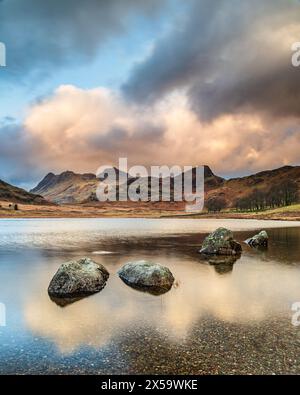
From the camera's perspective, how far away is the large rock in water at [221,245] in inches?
1652

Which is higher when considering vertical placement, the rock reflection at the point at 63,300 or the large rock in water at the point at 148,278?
the large rock in water at the point at 148,278

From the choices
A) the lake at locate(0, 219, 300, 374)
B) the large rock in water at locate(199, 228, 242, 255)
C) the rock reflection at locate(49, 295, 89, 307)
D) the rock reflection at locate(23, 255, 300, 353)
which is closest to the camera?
the lake at locate(0, 219, 300, 374)

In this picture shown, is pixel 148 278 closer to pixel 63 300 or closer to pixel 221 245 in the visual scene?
pixel 63 300

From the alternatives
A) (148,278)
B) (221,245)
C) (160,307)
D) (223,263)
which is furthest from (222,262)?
(160,307)

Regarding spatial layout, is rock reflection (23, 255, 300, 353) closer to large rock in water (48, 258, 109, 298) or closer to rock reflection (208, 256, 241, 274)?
large rock in water (48, 258, 109, 298)

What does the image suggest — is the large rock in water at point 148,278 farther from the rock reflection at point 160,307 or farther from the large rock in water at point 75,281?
the large rock in water at point 75,281

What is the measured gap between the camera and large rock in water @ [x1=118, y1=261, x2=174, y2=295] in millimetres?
24431

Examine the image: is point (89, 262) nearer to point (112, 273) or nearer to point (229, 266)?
point (112, 273)

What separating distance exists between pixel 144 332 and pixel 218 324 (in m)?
3.73

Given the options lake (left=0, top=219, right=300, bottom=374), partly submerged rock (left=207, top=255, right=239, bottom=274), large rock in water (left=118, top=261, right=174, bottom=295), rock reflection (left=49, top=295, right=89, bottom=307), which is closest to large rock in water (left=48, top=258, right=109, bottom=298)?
rock reflection (left=49, top=295, right=89, bottom=307)

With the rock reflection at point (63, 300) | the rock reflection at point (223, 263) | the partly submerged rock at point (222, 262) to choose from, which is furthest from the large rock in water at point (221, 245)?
the rock reflection at point (63, 300)

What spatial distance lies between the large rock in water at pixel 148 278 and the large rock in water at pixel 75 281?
2318 millimetres

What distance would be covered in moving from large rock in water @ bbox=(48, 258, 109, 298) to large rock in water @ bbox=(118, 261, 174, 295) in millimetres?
2318
